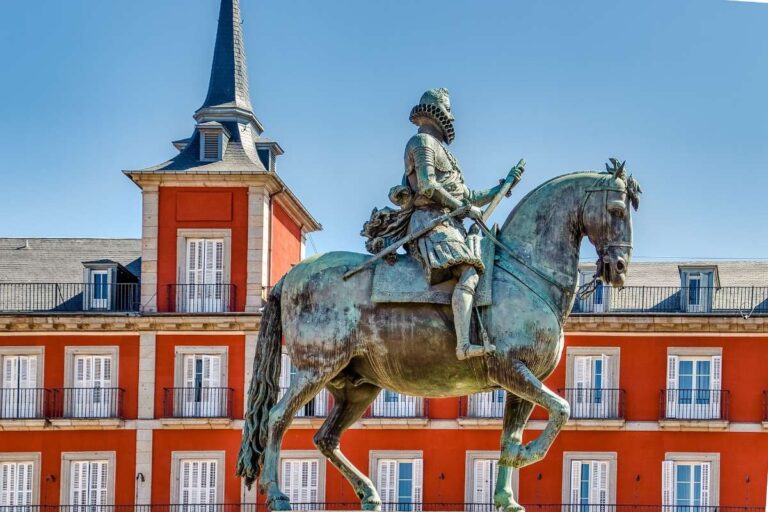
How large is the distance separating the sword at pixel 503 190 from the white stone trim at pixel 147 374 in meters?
33.6

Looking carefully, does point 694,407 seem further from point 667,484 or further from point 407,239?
point 407,239

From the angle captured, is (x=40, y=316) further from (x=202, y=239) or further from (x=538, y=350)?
(x=538, y=350)

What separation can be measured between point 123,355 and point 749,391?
1690 cm

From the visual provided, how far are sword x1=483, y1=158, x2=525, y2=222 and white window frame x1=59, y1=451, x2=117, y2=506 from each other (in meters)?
33.8

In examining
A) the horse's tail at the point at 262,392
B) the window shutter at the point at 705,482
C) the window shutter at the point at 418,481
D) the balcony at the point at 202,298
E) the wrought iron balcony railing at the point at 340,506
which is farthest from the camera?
the balcony at the point at 202,298

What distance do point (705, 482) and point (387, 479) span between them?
848 centimetres

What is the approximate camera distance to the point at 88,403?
4734 cm

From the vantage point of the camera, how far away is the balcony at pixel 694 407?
4681 centimetres

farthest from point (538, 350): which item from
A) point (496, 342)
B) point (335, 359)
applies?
point (335, 359)

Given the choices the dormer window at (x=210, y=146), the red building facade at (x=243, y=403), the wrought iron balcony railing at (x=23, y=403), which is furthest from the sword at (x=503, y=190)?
the dormer window at (x=210, y=146)

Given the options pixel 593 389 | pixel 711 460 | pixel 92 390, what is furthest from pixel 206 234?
pixel 711 460

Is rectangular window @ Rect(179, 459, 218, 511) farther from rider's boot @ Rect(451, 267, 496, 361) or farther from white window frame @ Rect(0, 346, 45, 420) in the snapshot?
rider's boot @ Rect(451, 267, 496, 361)

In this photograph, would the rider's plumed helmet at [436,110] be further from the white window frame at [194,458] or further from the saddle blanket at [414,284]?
the white window frame at [194,458]

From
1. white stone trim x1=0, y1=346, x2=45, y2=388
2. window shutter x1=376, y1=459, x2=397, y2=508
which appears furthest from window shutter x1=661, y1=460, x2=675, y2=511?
white stone trim x1=0, y1=346, x2=45, y2=388
